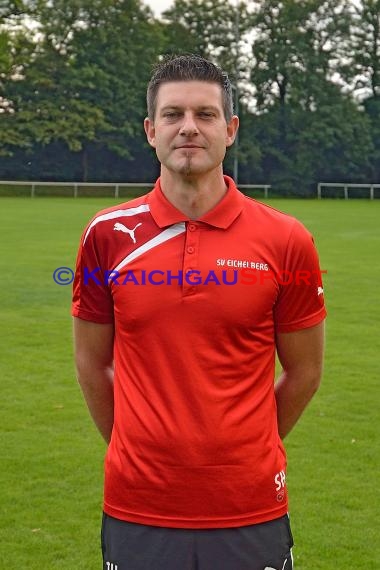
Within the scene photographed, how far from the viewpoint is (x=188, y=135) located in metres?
2.84

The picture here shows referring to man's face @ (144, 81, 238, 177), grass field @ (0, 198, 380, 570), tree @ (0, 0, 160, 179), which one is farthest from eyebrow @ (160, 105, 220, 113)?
tree @ (0, 0, 160, 179)

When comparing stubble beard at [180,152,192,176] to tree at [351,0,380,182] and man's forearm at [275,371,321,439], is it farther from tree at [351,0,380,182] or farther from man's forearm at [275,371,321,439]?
tree at [351,0,380,182]

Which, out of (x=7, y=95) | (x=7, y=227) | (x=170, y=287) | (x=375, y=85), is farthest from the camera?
(x=375, y=85)

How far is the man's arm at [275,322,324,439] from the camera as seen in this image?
3.07 metres

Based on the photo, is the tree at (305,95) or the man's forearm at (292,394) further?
the tree at (305,95)

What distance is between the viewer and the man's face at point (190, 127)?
2.85 metres

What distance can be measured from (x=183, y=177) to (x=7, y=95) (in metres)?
56.9

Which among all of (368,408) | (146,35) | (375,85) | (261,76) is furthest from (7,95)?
(368,408)

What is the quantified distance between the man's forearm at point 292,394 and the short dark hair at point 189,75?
2.77 feet

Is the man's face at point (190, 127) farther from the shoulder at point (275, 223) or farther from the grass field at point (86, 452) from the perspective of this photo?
the grass field at point (86, 452)

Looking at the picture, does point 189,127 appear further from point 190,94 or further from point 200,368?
point 200,368

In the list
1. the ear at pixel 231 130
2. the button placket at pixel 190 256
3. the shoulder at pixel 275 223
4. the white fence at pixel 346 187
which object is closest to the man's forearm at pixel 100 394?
the button placket at pixel 190 256

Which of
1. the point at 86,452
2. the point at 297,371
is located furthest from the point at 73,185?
the point at 297,371

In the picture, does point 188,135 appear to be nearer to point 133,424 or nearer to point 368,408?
point 133,424
